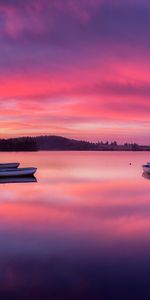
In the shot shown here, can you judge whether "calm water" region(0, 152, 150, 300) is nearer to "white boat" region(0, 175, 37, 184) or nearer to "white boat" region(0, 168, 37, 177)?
"white boat" region(0, 175, 37, 184)

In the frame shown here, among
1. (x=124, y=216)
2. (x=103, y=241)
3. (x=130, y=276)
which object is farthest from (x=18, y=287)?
(x=124, y=216)

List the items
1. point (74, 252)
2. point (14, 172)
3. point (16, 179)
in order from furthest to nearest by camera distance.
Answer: point (16, 179) → point (14, 172) → point (74, 252)

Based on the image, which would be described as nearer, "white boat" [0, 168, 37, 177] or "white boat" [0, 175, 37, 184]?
"white boat" [0, 175, 37, 184]

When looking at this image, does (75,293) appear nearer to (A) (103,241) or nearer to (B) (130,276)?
(B) (130,276)

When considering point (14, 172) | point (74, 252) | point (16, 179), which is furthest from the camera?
point (16, 179)

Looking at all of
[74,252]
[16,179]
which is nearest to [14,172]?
[16,179]

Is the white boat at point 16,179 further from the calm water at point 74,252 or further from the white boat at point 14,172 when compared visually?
the calm water at point 74,252

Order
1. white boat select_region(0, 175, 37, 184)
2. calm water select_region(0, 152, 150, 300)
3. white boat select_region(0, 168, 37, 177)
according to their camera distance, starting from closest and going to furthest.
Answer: calm water select_region(0, 152, 150, 300), white boat select_region(0, 175, 37, 184), white boat select_region(0, 168, 37, 177)

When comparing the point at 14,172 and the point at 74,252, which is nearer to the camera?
the point at 74,252

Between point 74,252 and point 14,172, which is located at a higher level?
point 14,172

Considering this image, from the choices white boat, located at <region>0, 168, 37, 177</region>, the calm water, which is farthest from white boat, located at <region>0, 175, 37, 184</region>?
the calm water

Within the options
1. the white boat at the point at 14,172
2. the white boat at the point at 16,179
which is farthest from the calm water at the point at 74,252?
the white boat at the point at 14,172

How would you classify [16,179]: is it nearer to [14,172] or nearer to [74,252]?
[14,172]

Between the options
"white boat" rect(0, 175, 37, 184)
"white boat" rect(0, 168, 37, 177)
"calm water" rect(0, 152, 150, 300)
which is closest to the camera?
"calm water" rect(0, 152, 150, 300)
